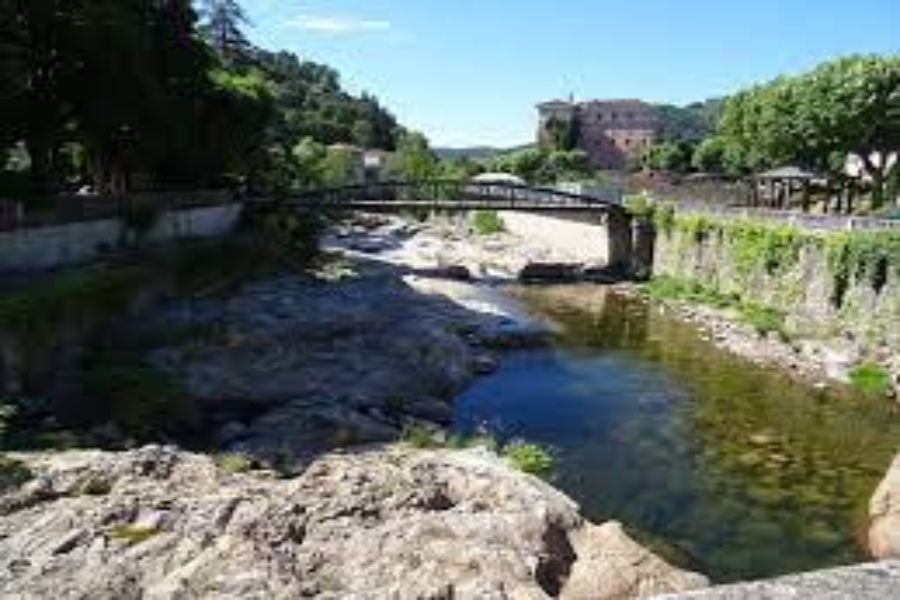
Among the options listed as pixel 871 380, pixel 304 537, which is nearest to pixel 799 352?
pixel 871 380

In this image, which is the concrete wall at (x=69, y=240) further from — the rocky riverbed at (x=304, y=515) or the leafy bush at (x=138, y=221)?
the rocky riverbed at (x=304, y=515)

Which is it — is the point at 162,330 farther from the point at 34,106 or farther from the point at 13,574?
the point at 13,574

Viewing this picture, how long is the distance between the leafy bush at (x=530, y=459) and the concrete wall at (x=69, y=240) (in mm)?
14816

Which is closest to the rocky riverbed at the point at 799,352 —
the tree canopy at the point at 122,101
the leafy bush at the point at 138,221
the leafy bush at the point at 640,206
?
the leafy bush at the point at 640,206

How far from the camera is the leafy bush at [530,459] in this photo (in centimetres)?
2102

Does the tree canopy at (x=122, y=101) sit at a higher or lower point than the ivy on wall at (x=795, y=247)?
higher

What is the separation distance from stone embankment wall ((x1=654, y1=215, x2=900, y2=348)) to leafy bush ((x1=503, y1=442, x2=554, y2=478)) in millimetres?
16722

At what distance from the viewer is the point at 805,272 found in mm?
40812

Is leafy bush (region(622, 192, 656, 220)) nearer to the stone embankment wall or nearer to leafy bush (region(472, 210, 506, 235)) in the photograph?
the stone embankment wall

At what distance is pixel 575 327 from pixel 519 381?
1076 centimetres

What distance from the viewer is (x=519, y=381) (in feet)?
104

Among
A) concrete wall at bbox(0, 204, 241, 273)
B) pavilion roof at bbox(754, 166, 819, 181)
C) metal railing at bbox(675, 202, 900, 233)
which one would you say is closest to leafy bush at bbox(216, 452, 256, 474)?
concrete wall at bbox(0, 204, 241, 273)

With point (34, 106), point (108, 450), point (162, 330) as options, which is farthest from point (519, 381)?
point (34, 106)

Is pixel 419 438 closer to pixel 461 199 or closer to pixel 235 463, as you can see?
pixel 235 463
